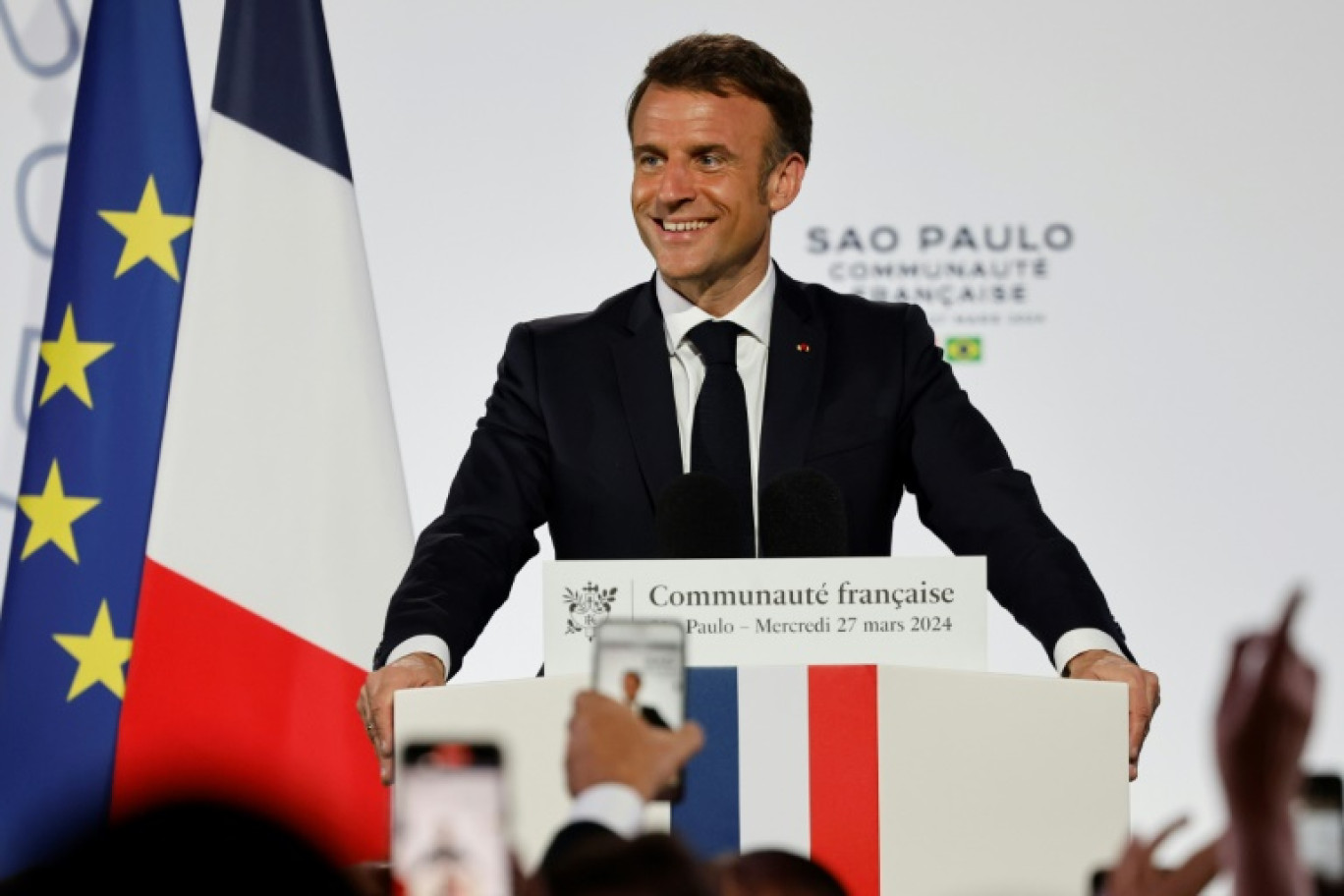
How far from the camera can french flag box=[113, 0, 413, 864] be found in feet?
14.8

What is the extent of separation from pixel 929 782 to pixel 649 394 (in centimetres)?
125

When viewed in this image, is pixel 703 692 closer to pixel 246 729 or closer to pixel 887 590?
pixel 887 590

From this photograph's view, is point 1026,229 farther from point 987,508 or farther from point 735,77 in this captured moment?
point 987,508

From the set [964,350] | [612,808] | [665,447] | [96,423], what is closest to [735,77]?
[665,447]

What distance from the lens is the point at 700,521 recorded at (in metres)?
2.73

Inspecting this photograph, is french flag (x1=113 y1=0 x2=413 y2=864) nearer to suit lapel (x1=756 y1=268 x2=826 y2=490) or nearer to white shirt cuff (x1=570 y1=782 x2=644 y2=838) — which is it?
suit lapel (x1=756 y1=268 x2=826 y2=490)

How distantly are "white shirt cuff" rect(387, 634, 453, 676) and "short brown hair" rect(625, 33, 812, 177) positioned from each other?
112cm

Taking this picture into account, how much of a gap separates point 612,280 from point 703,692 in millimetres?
2886

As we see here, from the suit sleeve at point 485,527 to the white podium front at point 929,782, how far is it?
0.68m

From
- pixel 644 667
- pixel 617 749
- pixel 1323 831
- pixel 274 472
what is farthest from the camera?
pixel 274 472

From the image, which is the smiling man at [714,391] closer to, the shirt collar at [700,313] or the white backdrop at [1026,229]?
the shirt collar at [700,313]

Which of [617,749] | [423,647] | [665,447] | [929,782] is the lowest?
[929,782]

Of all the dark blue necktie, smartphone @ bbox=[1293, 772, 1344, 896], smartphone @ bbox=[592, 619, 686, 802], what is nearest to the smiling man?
the dark blue necktie

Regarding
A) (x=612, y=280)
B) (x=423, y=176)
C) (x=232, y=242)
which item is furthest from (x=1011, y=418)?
(x=232, y=242)
